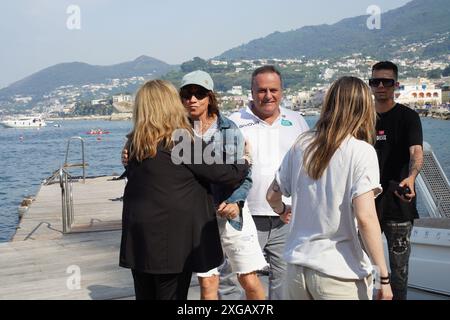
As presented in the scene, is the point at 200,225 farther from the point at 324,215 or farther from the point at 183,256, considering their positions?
the point at 324,215

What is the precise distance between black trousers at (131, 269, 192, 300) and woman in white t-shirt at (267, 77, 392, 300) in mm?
584

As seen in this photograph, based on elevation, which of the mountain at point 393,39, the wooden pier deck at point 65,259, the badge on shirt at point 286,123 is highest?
the mountain at point 393,39

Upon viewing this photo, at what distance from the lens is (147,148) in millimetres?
2980

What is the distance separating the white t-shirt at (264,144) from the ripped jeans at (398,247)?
79 centimetres

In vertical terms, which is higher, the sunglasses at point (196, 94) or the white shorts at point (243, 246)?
the sunglasses at point (196, 94)

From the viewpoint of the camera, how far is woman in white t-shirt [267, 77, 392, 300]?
2.72 m

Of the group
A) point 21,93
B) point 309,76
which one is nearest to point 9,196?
point 309,76

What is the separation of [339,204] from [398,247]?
5.33ft

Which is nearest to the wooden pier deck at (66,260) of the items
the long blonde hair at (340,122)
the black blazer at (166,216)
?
the black blazer at (166,216)

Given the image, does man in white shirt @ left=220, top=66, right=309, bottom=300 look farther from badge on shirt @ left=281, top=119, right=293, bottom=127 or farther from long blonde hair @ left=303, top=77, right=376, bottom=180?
long blonde hair @ left=303, top=77, right=376, bottom=180

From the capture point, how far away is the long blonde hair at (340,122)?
274cm

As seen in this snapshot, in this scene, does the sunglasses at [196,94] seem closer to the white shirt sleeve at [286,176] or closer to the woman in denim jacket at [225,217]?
the woman in denim jacket at [225,217]

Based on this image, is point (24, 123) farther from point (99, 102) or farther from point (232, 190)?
point (232, 190)

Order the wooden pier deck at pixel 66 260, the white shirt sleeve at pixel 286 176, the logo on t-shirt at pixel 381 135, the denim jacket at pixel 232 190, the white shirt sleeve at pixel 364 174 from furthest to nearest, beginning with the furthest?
the wooden pier deck at pixel 66 260 → the logo on t-shirt at pixel 381 135 → the denim jacket at pixel 232 190 → the white shirt sleeve at pixel 286 176 → the white shirt sleeve at pixel 364 174
